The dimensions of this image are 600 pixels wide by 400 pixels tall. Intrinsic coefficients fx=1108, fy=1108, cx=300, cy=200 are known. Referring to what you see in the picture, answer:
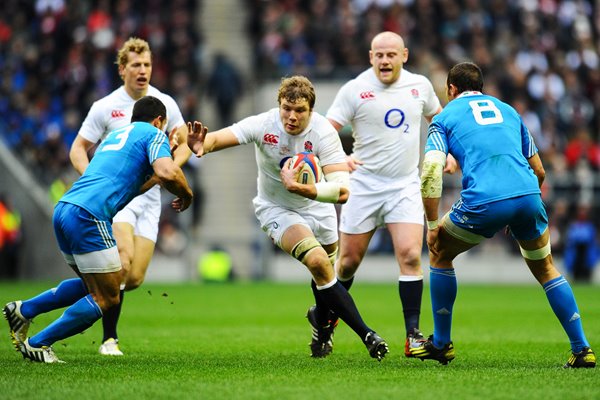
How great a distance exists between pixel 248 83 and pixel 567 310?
802 inches

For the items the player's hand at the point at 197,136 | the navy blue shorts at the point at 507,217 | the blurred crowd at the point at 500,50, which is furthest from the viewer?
the blurred crowd at the point at 500,50

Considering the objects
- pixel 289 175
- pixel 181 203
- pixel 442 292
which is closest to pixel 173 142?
pixel 181 203

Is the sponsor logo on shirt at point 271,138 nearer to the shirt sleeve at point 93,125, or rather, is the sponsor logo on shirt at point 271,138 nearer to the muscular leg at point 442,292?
the muscular leg at point 442,292

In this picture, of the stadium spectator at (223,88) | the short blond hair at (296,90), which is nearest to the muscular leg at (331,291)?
the short blond hair at (296,90)

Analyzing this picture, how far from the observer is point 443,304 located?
9.51 metres

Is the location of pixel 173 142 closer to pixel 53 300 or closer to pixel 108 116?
pixel 108 116

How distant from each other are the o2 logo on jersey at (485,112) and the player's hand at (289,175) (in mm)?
1531

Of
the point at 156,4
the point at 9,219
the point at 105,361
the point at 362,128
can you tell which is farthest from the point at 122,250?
the point at 156,4


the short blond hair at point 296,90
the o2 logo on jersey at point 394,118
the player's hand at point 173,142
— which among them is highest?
the short blond hair at point 296,90

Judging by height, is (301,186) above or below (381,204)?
above

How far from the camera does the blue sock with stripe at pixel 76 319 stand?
9.21 m

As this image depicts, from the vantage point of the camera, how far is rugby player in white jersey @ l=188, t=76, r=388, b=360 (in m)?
9.52

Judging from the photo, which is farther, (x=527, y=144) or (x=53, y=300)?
(x=53, y=300)

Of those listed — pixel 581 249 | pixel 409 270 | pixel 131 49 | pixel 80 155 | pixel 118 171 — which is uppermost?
pixel 131 49
